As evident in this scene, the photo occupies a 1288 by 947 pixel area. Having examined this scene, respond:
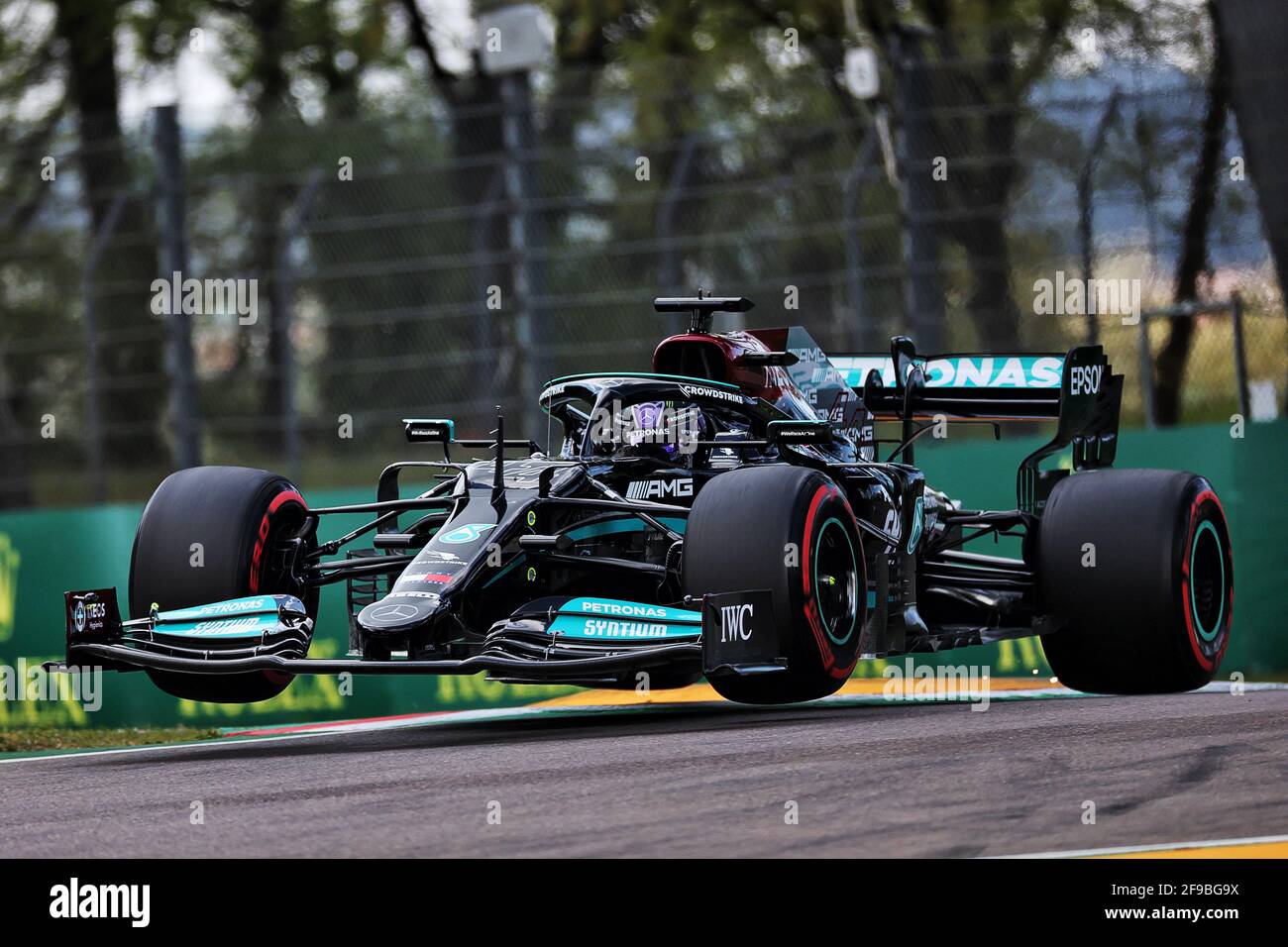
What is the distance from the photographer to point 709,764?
678 cm

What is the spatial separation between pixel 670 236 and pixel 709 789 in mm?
7110

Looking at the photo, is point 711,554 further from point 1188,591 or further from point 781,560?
point 1188,591

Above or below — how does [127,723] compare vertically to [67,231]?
below

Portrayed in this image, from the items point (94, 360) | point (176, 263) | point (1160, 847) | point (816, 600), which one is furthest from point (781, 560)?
point (94, 360)

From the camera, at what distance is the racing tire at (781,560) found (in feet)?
25.0

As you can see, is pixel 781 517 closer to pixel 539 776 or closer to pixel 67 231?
pixel 539 776

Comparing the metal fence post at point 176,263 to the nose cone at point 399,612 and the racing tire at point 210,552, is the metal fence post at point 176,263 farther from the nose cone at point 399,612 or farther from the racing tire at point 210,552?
the nose cone at point 399,612

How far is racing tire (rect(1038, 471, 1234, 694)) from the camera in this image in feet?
29.6

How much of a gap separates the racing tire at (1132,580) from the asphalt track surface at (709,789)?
0.45 m

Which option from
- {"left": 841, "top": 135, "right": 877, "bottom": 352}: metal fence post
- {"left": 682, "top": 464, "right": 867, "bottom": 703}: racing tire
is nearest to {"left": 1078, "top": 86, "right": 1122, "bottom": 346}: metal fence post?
{"left": 841, "top": 135, "right": 877, "bottom": 352}: metal fence post

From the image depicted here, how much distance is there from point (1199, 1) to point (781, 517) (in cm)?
1129

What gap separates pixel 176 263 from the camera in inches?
522

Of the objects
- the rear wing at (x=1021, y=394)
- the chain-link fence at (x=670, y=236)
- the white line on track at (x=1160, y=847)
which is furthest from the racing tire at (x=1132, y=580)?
the white line on track at (x=1160, y=847)
